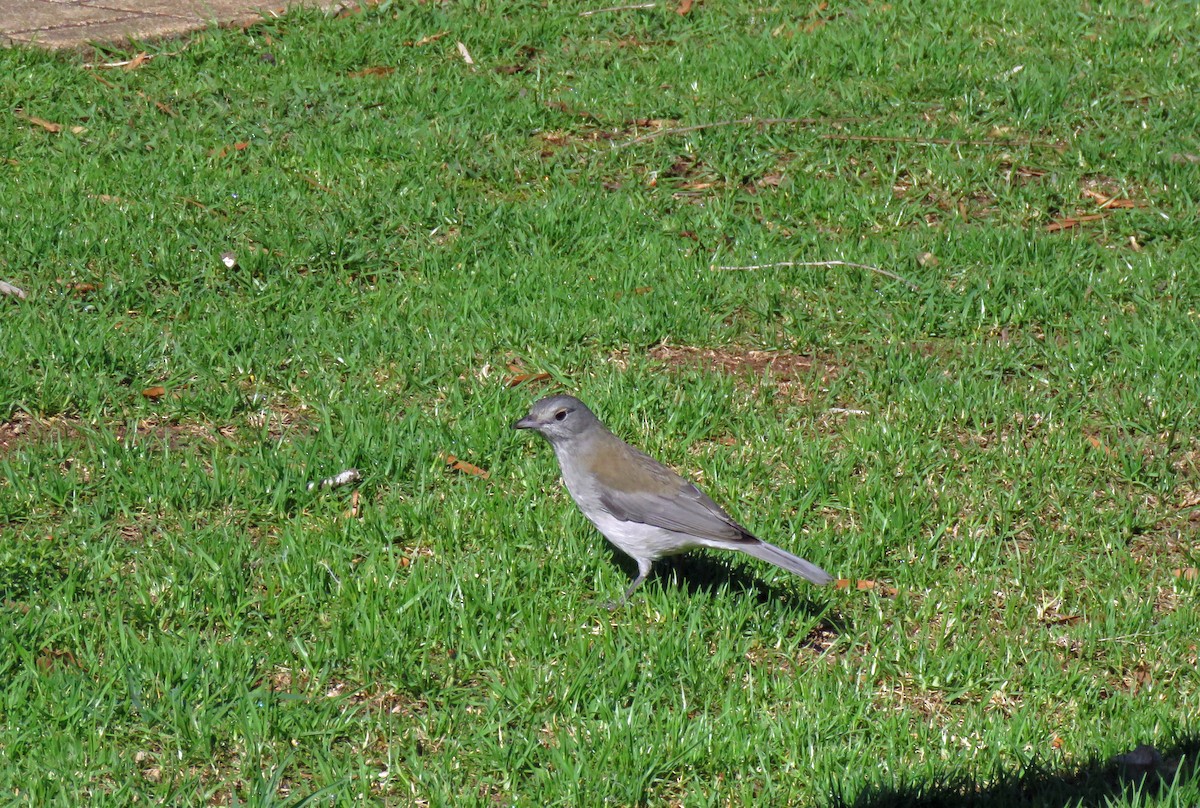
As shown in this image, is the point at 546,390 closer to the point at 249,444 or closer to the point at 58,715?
the point at 249,444

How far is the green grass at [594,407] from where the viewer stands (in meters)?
4.20

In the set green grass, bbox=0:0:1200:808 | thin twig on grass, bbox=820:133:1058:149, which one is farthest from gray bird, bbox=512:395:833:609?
thin twig on grass, bbox=820:133:1058:149

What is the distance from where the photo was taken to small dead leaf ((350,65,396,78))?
9445 mm

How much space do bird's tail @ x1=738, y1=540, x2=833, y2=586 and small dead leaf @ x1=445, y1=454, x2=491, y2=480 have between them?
1433mm

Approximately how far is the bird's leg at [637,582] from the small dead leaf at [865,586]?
0.73m

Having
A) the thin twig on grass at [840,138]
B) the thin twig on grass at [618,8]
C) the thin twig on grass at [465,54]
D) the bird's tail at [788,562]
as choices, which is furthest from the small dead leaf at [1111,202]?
the bird's tail at [788,562]

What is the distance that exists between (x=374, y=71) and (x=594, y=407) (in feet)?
14.6

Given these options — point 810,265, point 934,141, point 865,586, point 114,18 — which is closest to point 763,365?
point 810,265

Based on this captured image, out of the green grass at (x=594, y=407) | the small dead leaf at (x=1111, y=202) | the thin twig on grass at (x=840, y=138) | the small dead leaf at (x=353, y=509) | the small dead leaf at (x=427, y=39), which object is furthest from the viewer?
the small dead leaf at (x=427, y=39)

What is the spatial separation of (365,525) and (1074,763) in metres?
2.77

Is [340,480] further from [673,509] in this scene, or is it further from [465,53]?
[465,53]

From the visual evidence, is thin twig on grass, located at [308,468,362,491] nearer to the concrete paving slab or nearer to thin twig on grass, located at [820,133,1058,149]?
thin twig on grass, located at [820,133,1058,149]

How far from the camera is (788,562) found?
4582 millimetres

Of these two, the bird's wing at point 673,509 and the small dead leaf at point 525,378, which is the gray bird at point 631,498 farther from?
the small dead leaf at point 525,378
